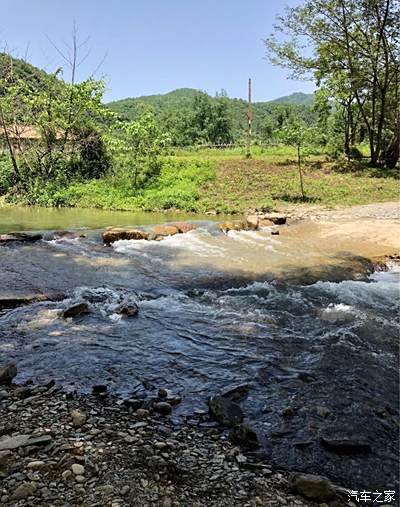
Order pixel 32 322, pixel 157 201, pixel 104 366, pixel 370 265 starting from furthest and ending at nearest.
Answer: pixel 157 201, pixel 370 265, pixel 32 322, pixel 104 366

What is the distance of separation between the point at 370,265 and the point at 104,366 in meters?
7.27

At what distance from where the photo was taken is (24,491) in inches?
109

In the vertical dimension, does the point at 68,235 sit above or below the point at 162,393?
above

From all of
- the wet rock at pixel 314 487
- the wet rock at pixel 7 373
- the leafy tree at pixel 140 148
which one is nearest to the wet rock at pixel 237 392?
the wet rock at pixel 314 487

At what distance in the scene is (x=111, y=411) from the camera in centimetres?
392

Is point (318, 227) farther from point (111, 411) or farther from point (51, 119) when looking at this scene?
point (51, 119)

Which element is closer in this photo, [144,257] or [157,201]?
[144,257]

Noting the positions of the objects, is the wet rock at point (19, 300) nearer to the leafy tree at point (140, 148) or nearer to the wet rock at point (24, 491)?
the wet rock at point (24, 491)

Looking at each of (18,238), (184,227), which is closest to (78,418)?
(18,238)

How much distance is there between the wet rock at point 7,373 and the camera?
437 centimetres

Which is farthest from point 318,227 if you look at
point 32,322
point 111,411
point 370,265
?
point 111,411

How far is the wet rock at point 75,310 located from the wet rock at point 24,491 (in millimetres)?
3601

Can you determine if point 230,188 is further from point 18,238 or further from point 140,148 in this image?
point 18,238

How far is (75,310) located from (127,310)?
0.75 meters
